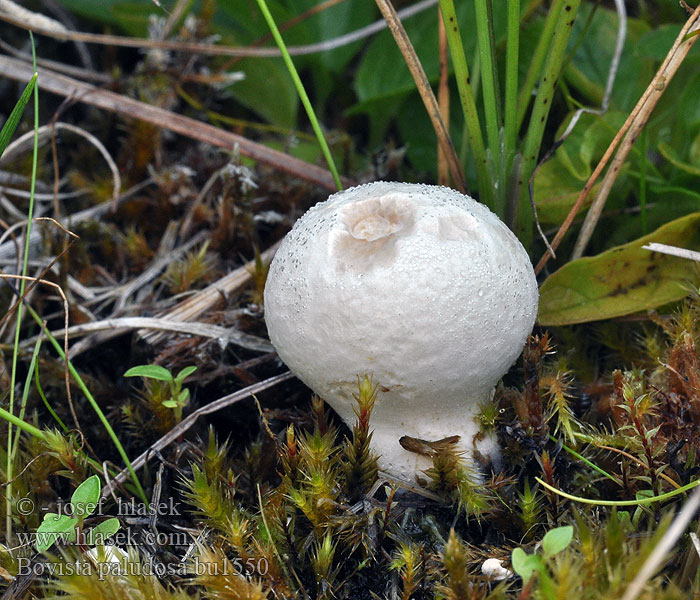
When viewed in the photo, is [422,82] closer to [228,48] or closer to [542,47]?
[542,47]

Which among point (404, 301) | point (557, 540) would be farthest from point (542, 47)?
point (557, 540)

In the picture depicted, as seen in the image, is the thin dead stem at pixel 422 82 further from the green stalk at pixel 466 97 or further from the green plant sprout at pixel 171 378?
the green plant sprout at pixel 171 378

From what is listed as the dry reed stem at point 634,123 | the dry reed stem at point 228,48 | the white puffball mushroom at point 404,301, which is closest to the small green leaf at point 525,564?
the white puffball mushroom at point 404,301

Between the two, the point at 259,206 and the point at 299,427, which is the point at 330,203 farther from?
the point at 259,206

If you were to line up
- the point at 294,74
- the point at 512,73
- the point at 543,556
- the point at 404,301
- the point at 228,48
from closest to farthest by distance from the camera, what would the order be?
the point at 543,556 < the point at 404,301 < the point at 512,73 < the point at 294,74 < the point at 228,48

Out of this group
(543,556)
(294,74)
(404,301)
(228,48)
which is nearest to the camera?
(543,556)

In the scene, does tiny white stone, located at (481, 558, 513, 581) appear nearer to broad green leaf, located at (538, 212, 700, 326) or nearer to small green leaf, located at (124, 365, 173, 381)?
broad green leaf, located at (538, 212, 700, 326)

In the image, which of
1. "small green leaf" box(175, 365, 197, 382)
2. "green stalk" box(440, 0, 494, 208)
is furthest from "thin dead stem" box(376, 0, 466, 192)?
"small green leaf" box(175, 365, 197, 382)

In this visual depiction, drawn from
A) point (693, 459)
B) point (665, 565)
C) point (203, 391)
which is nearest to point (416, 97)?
point (203, 391)
